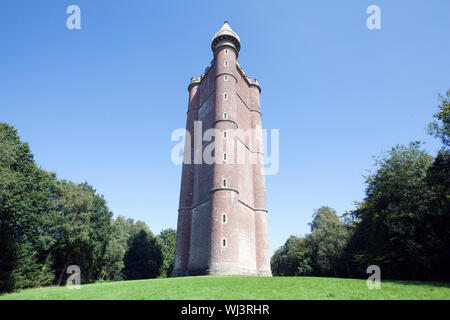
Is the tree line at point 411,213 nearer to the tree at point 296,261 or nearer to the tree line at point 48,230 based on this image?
the tree at point 296,261

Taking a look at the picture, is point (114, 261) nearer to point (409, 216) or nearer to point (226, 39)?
point (226, 39)

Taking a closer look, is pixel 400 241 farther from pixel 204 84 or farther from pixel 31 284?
pixel 31 284

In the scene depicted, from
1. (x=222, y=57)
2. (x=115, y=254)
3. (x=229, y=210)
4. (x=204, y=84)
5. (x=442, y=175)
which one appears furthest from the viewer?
→ (x=115, y=254)

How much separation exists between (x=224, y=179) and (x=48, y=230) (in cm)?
2214

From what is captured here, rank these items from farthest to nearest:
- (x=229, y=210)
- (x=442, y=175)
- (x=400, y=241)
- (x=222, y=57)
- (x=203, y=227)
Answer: (x=222, y=57) → (x=203, y=227) → (x=229, y=210) → (x=400, y=241) → (x=442, y=175)

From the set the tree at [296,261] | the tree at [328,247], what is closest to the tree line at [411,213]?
the tree at [328,247]

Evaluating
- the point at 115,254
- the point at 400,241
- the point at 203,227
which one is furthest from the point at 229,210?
the point at 115,254

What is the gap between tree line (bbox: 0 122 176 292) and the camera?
23.9 meters

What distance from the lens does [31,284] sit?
27.2 metres

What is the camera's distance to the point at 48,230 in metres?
29.9

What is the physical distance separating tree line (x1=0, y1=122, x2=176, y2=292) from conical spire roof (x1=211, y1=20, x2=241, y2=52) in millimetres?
26569

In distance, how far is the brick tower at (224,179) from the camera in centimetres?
2445

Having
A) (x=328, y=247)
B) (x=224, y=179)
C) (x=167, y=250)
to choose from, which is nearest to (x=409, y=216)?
(x=224, y=179)

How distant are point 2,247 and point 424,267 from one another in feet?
125
